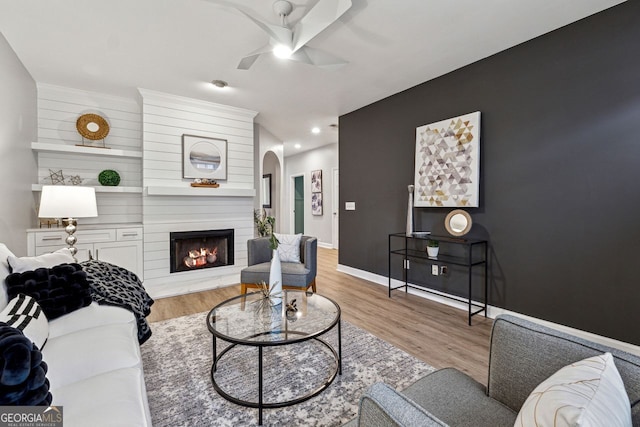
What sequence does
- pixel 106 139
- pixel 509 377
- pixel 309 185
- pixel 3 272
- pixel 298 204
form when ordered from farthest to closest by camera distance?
1. pixel 298 204
2. pixel 309 185
3. pixel 106 139
4. pixel 3 272
5. pixel 509 377

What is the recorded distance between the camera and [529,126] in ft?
8.82

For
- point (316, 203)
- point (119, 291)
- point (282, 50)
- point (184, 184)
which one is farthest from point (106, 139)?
point (316, 203)

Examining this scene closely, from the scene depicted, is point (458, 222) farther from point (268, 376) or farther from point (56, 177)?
point (56, 177)

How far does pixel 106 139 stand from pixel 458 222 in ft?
15.5

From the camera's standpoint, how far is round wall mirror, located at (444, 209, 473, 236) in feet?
9.98

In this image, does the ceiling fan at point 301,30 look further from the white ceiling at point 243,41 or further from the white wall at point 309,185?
the white wall at point 309,185

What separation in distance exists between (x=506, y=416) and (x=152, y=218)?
4.18 metres

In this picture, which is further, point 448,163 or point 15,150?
point 448,163

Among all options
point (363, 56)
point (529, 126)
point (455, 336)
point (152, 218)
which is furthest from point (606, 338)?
point (152, 218)

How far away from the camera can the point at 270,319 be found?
2.01 m

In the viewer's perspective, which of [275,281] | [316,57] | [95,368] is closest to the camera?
[95,368]

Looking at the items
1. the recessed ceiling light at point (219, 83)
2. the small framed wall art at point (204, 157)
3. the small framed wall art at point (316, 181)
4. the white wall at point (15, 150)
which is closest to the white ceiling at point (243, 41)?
the recessed ceiling light at point (219, 83)

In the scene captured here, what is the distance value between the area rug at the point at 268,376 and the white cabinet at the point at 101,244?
5.35ft

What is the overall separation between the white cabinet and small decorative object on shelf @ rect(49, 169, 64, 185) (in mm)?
702
